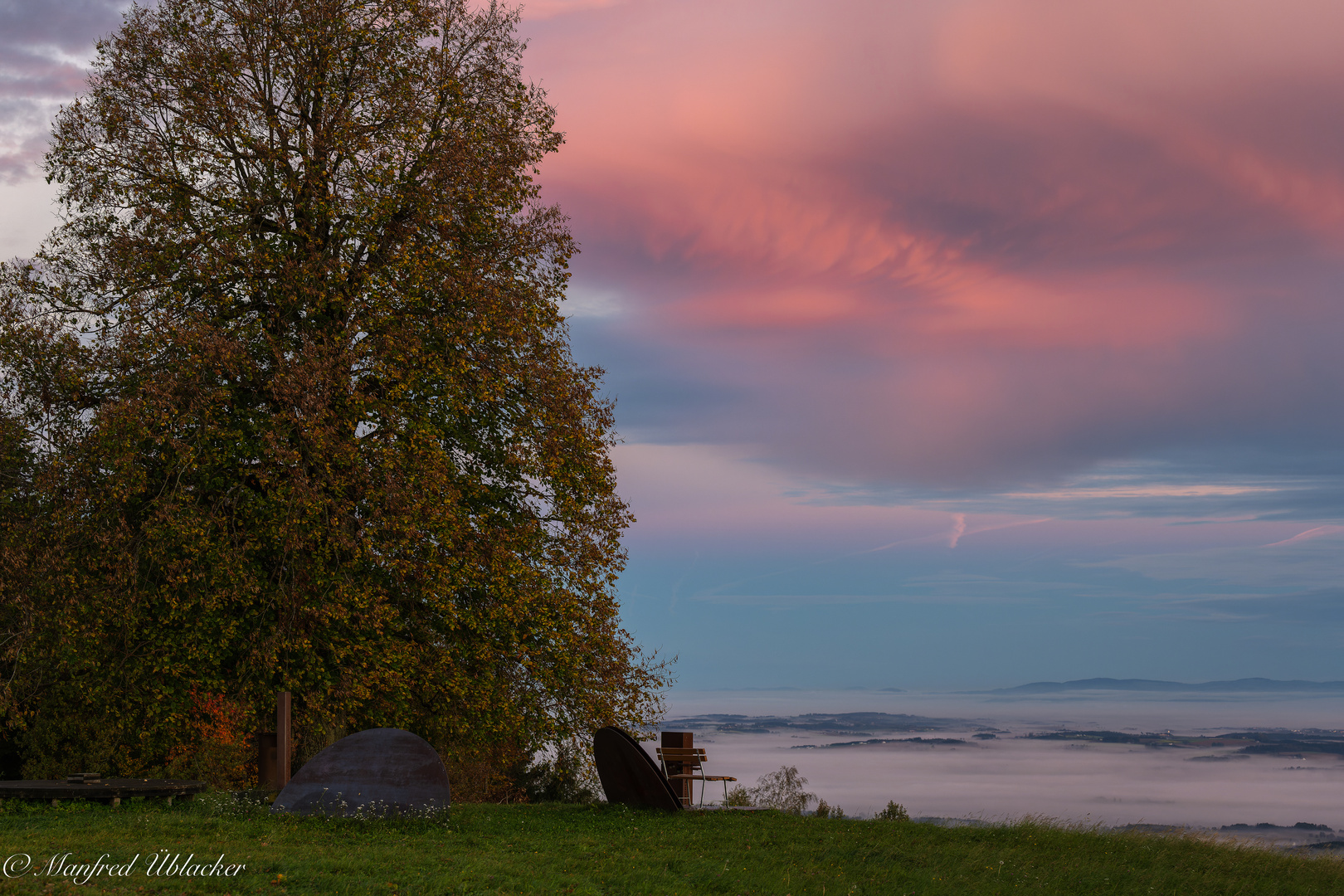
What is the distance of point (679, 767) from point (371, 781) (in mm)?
6633

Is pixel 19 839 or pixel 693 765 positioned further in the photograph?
pixel 693 765

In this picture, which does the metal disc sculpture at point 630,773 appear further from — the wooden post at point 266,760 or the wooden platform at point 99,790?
the wooden platform at point 99,790

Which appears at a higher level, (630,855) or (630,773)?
(630,773)

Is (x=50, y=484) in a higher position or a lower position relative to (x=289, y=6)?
lower

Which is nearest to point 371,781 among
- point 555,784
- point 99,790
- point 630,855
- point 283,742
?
point 283,742

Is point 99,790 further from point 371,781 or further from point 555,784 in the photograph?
point 555,784

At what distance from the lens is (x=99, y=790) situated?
57.0ft

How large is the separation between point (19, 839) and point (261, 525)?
6.95 metres

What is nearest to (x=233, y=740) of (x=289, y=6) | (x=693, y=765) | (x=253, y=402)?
(x=253, y=402)

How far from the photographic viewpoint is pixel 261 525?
19.1 metres

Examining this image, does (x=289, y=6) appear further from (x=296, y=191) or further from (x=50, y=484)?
(x=50, y=484)

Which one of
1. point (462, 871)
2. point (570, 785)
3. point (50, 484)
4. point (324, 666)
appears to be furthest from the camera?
point (570, 785)

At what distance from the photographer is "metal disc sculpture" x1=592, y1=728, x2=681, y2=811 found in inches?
718

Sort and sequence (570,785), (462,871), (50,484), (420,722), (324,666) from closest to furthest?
(462,871) < (50,484) < (324,666) < (420,722) < (570,785)
